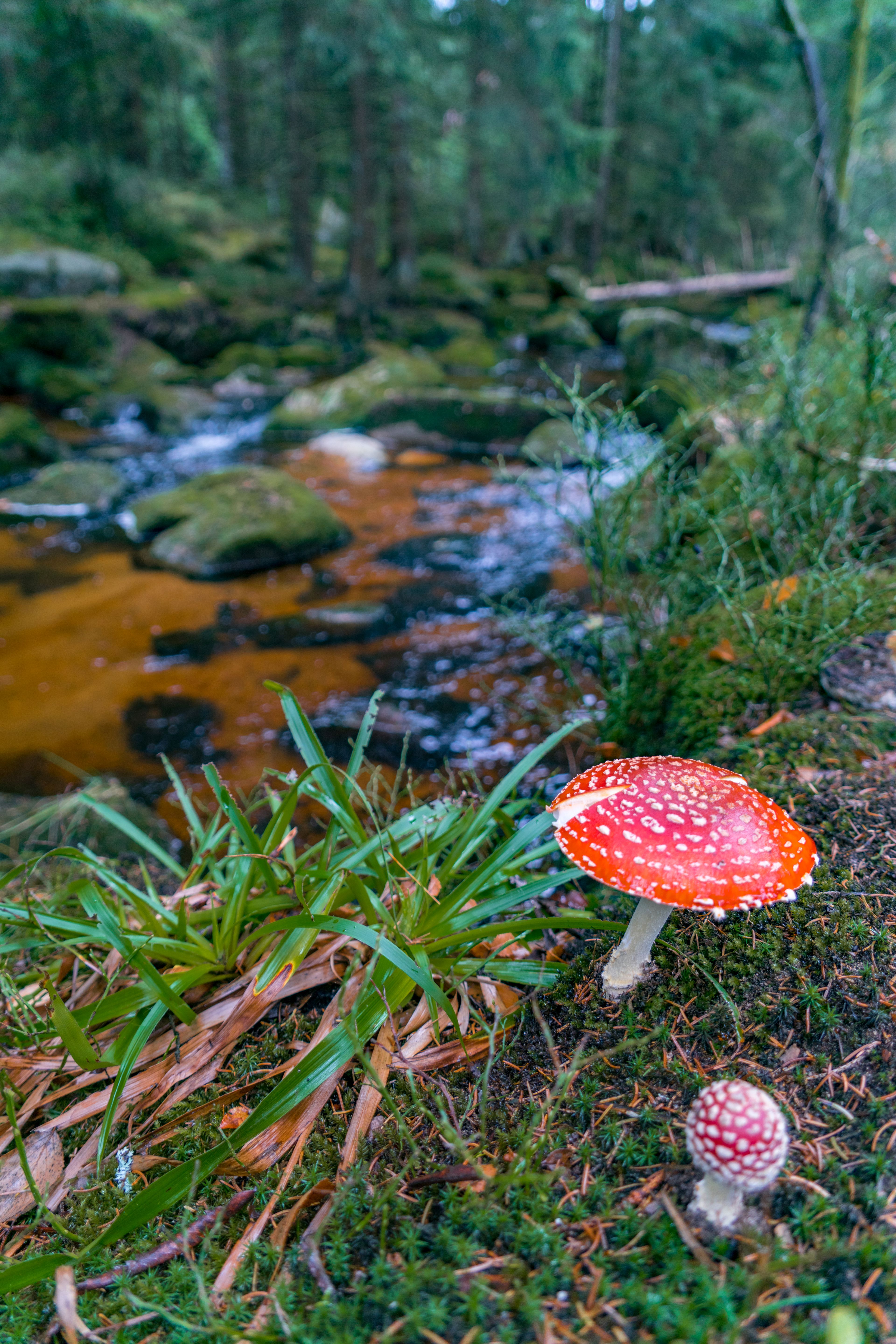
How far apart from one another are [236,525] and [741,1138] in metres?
6.11

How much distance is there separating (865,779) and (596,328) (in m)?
18.6

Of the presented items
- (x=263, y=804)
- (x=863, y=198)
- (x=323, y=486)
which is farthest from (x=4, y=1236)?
(x=863, y=198)

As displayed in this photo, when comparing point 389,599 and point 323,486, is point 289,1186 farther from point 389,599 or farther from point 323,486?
point 323,486

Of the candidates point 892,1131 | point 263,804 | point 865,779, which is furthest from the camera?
point 263,804

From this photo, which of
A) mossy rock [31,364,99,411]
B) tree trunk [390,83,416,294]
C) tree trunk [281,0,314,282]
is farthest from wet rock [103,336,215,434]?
tree trunk [390,83,416,294]

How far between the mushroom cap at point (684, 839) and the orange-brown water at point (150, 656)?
2387 mm

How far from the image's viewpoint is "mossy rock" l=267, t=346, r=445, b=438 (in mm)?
11203

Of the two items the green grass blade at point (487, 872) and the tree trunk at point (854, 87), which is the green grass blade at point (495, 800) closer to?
the green grass blade at point (487, 872)

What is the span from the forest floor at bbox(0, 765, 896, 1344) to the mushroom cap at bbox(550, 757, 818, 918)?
0.31 m

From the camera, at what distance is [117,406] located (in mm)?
12164

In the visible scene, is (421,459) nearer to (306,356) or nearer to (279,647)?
(279,647)

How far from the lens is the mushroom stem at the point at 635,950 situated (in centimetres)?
159

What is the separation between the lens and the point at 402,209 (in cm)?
1936

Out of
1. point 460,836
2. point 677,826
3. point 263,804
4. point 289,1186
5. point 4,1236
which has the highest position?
point 677,826
